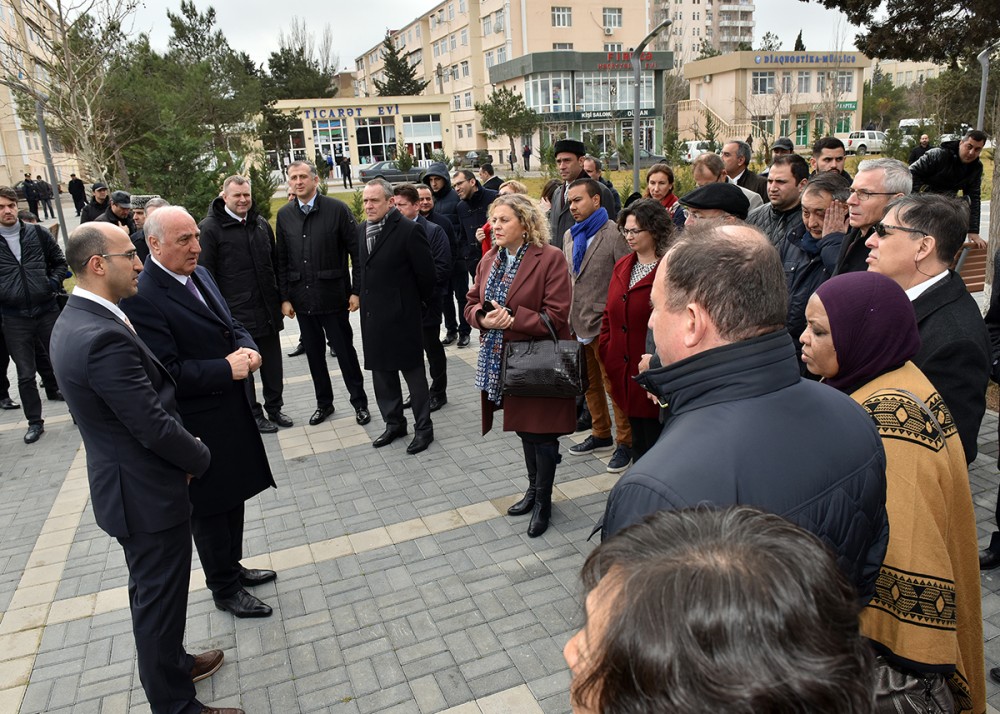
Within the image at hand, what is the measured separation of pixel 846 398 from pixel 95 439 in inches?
109

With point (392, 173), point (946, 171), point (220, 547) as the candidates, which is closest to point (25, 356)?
point (220, 547)

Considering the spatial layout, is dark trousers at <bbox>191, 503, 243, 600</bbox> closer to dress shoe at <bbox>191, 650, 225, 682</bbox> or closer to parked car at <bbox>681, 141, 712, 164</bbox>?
dress shoe at <bbox>191, 650, 225, 682</bbox>

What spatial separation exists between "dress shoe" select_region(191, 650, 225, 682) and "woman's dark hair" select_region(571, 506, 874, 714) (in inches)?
124

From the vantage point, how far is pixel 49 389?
803 cm

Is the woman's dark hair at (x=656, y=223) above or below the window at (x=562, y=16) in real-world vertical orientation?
below

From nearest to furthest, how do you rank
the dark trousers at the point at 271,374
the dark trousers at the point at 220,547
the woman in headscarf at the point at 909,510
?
the woman in headscarf at the point at 909,510 < the dark trousers at the point at 220,547 < the dark trousers at the point at 271,374

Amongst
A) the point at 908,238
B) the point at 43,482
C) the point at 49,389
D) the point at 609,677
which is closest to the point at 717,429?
the point at 609,677

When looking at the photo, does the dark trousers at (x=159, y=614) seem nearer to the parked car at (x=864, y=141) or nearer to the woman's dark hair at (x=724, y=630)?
the woman's dark hair at (x=724, y=630)

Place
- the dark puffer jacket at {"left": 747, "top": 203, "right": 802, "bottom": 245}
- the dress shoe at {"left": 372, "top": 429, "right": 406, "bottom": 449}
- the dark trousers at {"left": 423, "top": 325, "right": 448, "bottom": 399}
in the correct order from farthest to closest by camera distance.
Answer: the dark trousers at {"left": 423, "top": 325, "right": 448, "bottom": 399}, the dress shoe at {"left": 372, "top": 429, "right": 406, "bottom": 449}, the dark puffer jacket at {"left": 747, "top": 203, "right": 802, "bottom": 245}

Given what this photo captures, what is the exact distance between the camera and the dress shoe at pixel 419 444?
19.6 feet

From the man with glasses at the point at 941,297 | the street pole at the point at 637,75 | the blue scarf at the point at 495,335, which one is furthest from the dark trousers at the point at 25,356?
the street pole at the point at 637,75

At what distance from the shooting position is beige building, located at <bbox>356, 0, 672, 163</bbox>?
5553 cm

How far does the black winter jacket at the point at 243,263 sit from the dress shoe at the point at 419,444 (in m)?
1.86

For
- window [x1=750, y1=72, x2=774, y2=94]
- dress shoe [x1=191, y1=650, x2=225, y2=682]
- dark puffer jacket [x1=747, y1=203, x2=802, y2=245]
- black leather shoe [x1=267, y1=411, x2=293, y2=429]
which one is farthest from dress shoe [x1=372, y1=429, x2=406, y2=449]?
window [x1=750, y1=72, x2=774, y2=94]
